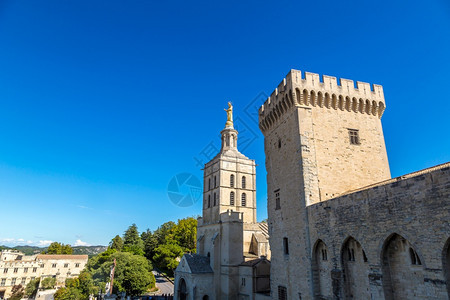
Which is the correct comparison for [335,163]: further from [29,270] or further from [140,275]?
[29,270]

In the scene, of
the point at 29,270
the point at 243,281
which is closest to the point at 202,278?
the point at 243,281

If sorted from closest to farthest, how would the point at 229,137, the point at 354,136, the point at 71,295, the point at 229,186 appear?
the point at 354,136
the point at 229,186
the point at 71,295
the point at 229,137


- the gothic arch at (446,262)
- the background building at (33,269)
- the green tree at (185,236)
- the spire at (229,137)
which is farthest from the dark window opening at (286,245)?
the background building at (33,269)

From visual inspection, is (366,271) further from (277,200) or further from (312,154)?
(277,200)

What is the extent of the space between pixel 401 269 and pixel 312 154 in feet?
24.1

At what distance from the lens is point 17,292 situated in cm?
5716

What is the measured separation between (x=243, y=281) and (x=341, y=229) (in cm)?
1580

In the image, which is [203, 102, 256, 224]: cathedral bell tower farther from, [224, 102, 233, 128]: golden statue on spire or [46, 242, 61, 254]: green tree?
[46, 242, 61, 254]: green tree

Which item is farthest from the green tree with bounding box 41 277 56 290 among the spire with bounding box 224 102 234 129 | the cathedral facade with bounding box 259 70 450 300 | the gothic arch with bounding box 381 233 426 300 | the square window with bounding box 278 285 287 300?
the gothic arch with bounding box 381 233 426 300

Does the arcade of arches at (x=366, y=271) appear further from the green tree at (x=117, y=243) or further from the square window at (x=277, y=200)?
the green tree at (x=117, y=243)

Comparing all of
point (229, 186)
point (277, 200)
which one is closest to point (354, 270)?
point (277, 200)

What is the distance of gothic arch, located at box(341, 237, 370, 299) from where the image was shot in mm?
11516

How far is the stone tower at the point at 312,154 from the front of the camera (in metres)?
15.4

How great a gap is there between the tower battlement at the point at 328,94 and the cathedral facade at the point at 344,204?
64 millimetres
